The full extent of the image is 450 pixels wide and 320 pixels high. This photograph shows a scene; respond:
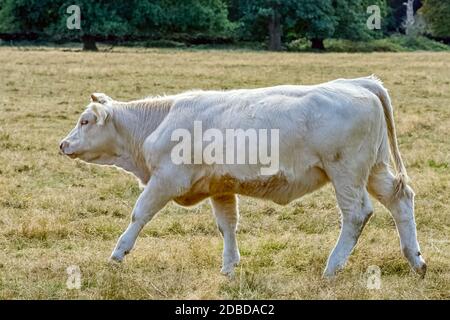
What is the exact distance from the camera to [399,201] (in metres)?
6.67

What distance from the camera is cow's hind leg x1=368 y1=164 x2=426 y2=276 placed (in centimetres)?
657

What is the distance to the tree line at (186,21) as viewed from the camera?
50.8 m

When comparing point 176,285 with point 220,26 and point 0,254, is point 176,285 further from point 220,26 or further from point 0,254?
point 220,26

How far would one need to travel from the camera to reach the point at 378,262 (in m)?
6.89

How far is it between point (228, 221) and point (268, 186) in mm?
763

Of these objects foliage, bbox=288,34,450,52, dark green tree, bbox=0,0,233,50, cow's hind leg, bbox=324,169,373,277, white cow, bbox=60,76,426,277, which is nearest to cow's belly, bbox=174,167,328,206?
white cow, bbox=60,76,426,277

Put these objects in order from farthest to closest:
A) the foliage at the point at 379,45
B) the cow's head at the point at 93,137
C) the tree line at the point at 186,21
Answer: the foliage at the point at 379,45
the tree line at the point at 186,21
the cow's head at the point at 93,137

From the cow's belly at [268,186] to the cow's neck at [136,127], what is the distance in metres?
0.72

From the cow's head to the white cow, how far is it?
8 cm

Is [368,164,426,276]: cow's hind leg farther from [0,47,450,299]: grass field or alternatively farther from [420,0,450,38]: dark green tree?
[420,0,450,38]: dark green tree

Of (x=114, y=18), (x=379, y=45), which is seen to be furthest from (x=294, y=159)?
(x=379, y=45)

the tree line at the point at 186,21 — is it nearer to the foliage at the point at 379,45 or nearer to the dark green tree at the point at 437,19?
the foliage at the point at 379,45

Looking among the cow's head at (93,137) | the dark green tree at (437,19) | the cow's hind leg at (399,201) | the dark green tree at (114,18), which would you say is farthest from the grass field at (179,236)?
the dark green tree at (437,19)

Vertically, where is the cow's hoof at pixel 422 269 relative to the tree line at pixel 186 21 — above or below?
above
